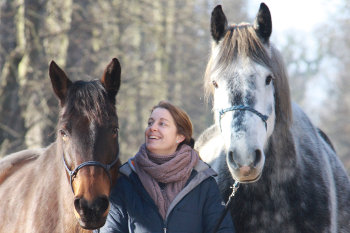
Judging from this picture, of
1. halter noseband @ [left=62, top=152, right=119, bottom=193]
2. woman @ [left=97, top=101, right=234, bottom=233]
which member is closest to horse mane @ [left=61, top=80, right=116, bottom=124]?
halter noseband @ [left=62, top=152, right=119, bottom=193]

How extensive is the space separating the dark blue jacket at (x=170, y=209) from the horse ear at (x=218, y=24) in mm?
1130

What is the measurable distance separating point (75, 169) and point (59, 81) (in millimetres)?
742

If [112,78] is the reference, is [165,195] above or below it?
below

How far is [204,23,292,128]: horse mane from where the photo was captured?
12.4 feet

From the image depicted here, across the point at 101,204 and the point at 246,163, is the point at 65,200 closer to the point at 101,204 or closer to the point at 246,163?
the point at 101,204

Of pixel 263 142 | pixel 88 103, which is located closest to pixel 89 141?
pixel 88 103

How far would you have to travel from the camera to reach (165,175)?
3.52 meters

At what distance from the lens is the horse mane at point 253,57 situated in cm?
377

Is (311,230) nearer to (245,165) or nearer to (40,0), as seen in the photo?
(245,165)

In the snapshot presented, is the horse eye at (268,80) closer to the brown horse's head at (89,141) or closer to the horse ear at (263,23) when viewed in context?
the horse ear at (263,23)

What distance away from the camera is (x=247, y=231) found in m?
3.95

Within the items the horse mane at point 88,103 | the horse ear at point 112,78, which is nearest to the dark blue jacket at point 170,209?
the horse mane at point 88,103

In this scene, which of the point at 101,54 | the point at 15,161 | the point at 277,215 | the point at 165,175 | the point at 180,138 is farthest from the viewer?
the point at 101,54

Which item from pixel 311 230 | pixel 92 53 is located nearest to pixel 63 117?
pixel 311 230
